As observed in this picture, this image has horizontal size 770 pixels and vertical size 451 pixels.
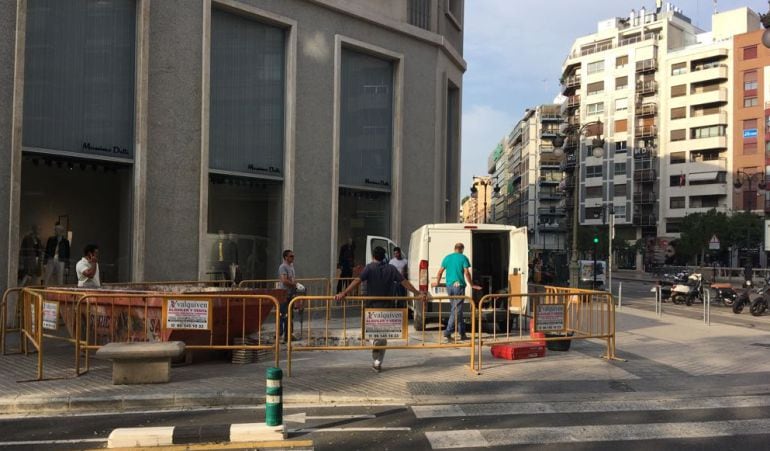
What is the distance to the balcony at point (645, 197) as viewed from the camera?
75.8 metres

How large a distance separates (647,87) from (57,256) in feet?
244

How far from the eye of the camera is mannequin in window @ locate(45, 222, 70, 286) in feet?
46.4

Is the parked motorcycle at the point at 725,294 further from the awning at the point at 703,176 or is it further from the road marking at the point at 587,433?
the awning at the point at 703,176

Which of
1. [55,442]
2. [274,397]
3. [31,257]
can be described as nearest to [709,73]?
[31,257]

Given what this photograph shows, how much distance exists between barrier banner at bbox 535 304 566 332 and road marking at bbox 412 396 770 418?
2.55 meters

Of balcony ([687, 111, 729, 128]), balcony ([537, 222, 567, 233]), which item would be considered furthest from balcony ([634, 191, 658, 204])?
balcony ([537, 222, 567, 233])

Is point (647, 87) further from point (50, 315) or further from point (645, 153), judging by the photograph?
point (50, 315)

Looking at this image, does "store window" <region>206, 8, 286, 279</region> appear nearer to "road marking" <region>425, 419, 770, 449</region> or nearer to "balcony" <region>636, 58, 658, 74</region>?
"road marking" <region>425, 419, 770, 449</region>

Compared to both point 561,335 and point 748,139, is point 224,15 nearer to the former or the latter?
point 561,335

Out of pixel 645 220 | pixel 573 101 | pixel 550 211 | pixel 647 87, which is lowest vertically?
pixel 645 220

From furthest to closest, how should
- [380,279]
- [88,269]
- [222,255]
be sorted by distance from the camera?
[222,255] < [88,269] < [380,279]

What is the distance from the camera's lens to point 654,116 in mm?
75938

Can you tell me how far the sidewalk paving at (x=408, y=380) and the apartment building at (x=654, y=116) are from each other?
63.9m

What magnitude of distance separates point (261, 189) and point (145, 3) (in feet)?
18.3
